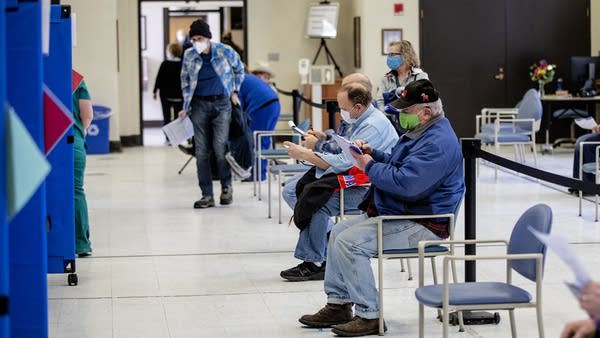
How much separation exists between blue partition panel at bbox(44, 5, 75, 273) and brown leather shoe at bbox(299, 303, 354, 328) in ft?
4.91

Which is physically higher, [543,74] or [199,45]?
[199,45]

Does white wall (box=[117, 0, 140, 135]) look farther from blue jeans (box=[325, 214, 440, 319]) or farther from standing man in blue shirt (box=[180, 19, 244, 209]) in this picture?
blue jeans (box=[325, 214, 440, 319])

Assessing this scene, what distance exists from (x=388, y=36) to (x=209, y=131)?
23.6 ft

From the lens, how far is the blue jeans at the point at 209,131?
1004 centimetres

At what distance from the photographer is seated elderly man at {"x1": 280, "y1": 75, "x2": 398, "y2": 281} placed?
6227 millimetres

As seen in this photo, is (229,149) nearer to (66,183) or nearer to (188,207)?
(188,207)

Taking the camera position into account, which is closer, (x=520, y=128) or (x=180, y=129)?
(x=180, y=129)

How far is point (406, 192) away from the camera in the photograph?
5.26 metres

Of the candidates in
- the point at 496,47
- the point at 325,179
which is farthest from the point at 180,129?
the point at 496,47

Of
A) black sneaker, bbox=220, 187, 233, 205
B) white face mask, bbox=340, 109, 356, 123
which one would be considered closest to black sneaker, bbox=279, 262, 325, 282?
white face mask, bbox=340, 109, 356, 123

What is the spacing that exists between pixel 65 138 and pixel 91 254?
198cm

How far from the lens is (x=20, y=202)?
2.79 metres

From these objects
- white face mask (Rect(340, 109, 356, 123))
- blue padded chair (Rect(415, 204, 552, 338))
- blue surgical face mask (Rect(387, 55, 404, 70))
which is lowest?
blue padded chair (Rect(415, 204, 552, 338))

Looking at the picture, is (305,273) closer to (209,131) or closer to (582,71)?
(209,131)
